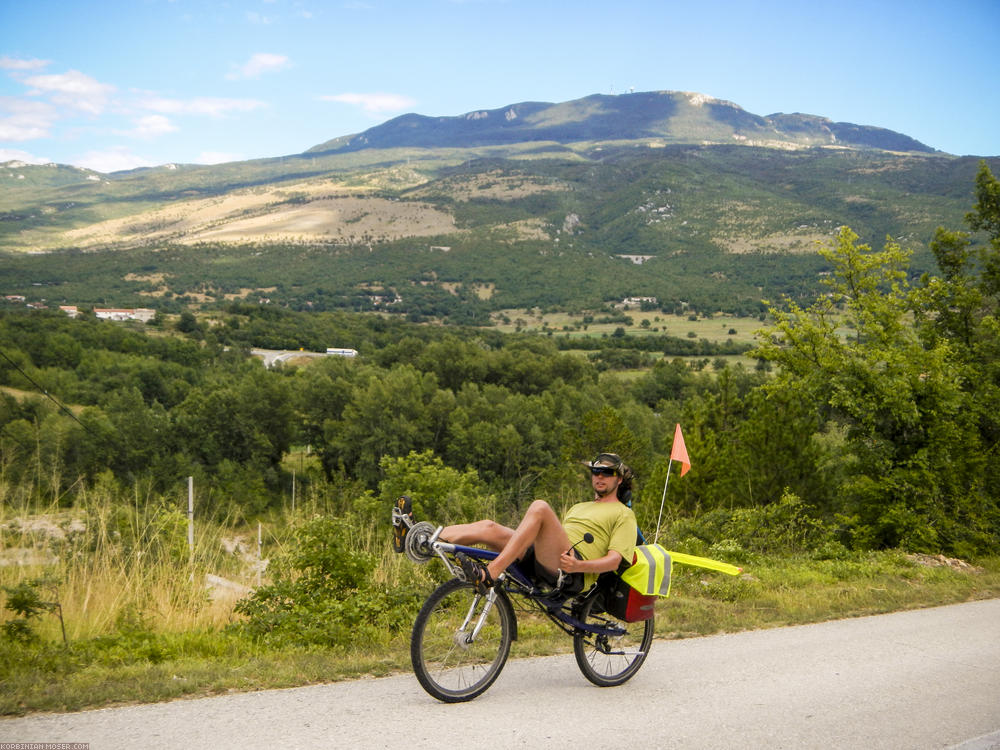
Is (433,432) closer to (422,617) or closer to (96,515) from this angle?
(96,515)

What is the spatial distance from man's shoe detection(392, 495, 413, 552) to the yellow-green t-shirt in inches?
45.6

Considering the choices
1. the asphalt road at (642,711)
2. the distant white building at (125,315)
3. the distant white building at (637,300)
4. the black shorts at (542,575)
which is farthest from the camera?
the distant white building at (637,300)

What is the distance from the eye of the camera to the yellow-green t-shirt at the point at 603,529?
5137mm

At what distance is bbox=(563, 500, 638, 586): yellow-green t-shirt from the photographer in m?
5.14

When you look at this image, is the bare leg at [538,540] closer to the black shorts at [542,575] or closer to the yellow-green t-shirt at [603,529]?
the black shorts at [542,575]

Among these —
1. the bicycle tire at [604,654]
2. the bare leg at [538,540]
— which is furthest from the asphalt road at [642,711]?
the bare leg at [538,540]

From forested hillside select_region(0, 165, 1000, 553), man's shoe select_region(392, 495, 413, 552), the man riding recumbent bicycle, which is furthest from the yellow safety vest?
forested hillside select_region(0, 165, 1000, 553)

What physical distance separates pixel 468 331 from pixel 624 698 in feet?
350

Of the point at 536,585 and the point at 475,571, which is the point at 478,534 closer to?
the point at 475,571

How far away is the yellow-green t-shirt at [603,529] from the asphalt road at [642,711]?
900mm

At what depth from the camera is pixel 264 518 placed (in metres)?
46.4

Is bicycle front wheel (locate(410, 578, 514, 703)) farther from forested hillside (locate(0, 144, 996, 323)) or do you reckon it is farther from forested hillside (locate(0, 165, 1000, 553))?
forested hillside (locate(0, 144, 996, 323))

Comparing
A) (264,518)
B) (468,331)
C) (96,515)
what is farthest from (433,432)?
(468,331)

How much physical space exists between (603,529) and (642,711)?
1.13 m
